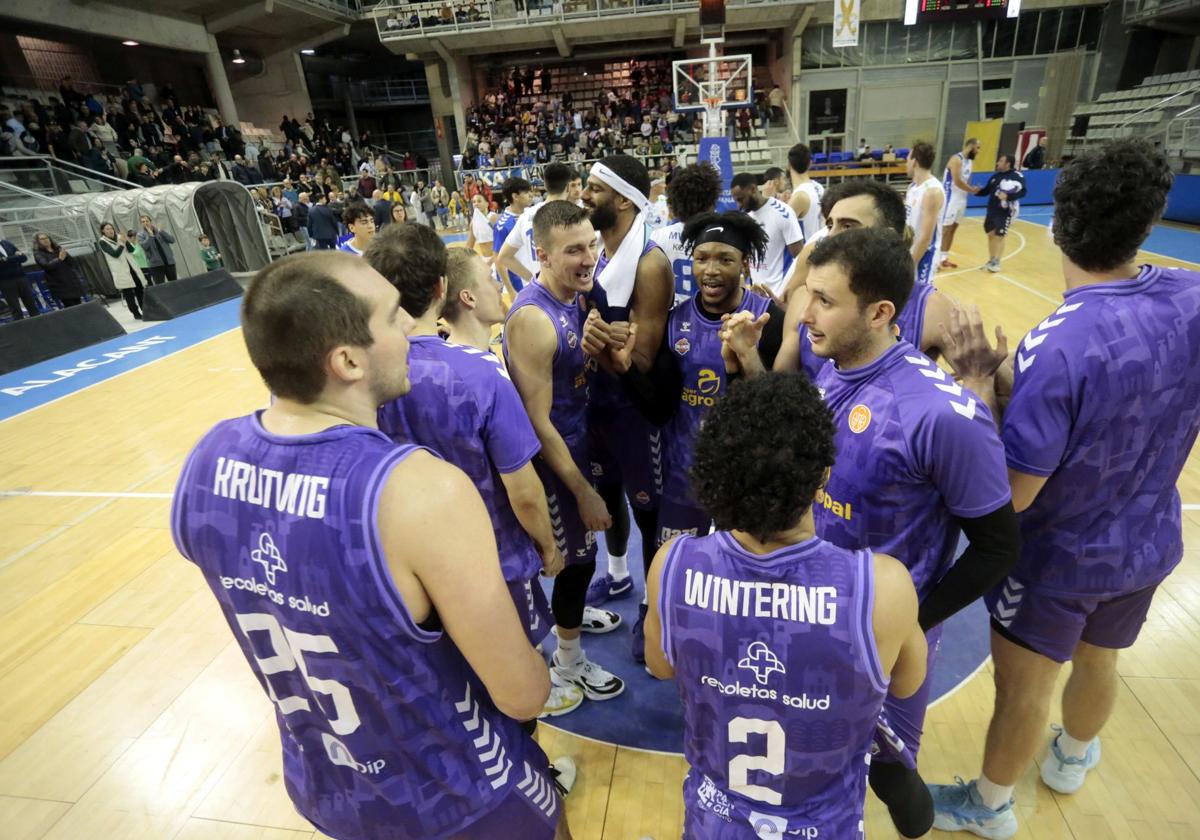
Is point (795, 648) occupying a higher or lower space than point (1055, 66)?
lower

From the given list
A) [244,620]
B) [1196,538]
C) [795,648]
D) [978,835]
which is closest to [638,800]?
[978,835]

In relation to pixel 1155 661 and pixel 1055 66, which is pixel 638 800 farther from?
pixel 1055 66

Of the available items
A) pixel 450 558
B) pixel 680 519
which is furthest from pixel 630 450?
pixel 450 558

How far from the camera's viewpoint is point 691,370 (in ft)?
9.32

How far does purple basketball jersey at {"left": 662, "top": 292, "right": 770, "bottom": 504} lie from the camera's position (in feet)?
9.18

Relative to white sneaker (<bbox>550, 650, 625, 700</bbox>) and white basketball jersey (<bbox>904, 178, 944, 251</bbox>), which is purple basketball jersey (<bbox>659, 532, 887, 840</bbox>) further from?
white basketball jersey (<bbox>904, 178, 944, 251</bbox>)

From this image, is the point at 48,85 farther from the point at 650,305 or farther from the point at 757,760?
the point at 757,760

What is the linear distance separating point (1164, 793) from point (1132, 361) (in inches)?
72.9

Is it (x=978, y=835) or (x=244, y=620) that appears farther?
(x=978, y=835)

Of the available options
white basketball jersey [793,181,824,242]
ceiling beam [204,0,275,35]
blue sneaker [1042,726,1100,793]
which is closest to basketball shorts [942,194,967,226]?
white basketball jersey [793,181,824,242]

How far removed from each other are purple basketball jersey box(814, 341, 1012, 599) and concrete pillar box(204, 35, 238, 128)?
2718 centimetres

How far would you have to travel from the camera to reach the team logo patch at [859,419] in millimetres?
1790

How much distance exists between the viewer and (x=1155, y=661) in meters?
3.06

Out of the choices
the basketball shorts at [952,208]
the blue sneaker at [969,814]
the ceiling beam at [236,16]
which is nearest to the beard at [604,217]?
the blue sneaker at [969,814]
